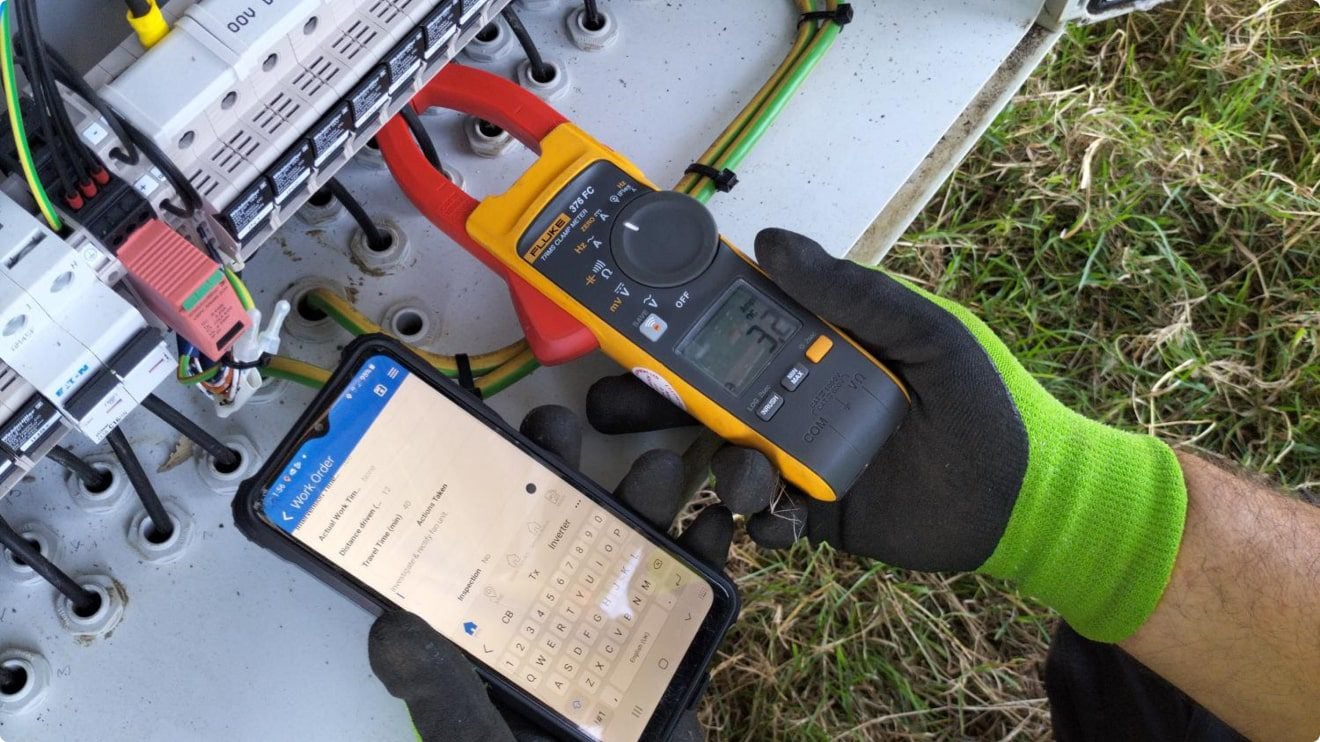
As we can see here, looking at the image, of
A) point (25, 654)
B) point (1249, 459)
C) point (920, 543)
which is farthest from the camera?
point (1249, 459)

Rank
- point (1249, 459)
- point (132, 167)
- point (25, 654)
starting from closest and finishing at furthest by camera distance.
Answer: point (132, 167) → point (25, 654) → point (1249, 459)

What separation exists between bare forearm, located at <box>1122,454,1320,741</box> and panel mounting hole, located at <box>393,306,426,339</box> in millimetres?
512

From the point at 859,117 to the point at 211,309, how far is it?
47 centimetres

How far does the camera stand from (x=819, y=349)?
681 mm

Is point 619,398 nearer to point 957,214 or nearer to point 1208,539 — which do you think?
point 1208,539

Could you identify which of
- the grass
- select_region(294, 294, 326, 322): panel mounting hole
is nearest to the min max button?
select_region(294, 294, 326, 322): panel mounting hole

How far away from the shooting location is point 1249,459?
3.79 feet

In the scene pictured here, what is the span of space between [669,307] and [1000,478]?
0.24 m

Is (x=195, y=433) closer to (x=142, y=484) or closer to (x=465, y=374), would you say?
(x=142, y=484)

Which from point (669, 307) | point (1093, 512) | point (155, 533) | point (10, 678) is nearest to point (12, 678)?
point (10, 678)

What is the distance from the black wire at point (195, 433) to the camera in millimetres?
637

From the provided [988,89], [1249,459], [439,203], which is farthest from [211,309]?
[1249,459]

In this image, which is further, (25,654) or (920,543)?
(920,543)

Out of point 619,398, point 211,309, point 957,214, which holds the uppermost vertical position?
point 211,309
